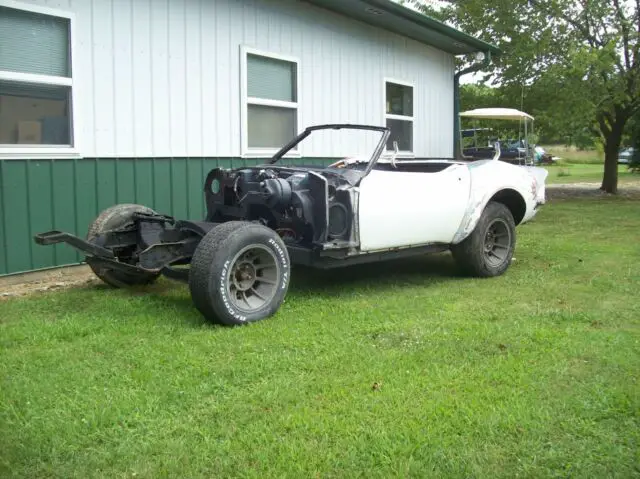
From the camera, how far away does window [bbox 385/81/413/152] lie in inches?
439

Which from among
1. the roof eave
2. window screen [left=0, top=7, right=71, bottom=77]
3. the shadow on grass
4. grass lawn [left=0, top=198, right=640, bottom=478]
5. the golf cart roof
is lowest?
grass lawn [left=0, top=198, right=640, bottom=478]

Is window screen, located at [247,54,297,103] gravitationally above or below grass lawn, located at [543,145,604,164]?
below

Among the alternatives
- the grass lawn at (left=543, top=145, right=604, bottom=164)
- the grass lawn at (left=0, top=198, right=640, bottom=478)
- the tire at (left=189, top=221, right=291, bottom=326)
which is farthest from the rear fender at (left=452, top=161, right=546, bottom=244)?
the grass lawn at (left=543, top=145, right=604, bottom=164)


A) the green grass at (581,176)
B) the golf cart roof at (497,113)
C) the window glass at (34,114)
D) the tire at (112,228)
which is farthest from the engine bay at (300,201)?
the green grass at (581,176)

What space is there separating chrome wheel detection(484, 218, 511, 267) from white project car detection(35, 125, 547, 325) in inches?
4.0

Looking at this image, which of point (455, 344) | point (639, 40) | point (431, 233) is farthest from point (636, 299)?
point (639, 40)

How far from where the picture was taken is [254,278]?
4.87 meters

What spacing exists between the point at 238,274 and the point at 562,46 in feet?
41.8

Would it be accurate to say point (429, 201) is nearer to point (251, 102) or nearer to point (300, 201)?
point (300, 201)

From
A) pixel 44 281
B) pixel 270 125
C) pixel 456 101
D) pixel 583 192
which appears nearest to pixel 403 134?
pixel 456 101

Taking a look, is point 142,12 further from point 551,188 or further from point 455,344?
point 551,188

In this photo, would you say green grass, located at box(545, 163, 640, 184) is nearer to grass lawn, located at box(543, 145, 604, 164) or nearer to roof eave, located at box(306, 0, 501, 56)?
grass lawn, located at box(543, 145, 604, 164)

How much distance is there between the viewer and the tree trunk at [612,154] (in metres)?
17.1

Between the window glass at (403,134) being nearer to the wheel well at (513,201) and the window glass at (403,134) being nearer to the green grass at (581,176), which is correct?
the wheel well at (513,201)
